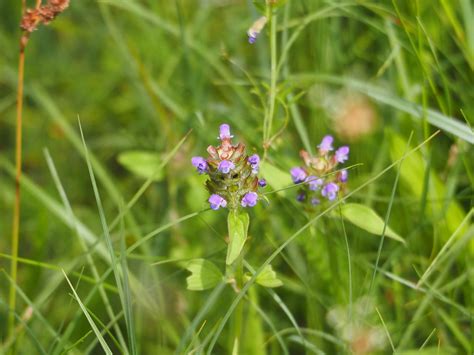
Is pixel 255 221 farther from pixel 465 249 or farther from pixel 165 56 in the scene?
pixel 165 56

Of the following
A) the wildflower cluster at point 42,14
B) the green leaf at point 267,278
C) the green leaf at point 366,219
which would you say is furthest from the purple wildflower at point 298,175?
the wildflower cluster at point 42,14

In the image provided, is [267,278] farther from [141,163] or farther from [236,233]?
[141,163]

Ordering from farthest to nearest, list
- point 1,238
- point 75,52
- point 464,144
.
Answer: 1. point 75,52
2. point 1,238
3. point 464,144

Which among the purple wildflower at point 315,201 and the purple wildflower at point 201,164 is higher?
the purple wildflower at point 315,201

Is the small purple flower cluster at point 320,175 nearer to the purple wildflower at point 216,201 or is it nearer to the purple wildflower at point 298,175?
the purple wildflower at point 298,175

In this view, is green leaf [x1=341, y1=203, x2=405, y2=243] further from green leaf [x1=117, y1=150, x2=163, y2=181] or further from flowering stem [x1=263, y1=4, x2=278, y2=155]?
green leaf [x1=117, y1=150, x2=163, y2=181]

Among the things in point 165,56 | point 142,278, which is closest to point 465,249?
point 142,278

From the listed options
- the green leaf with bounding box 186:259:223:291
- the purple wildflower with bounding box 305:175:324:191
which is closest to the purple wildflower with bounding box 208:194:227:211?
the green leaf with bounding box 186:259:223:291
